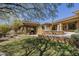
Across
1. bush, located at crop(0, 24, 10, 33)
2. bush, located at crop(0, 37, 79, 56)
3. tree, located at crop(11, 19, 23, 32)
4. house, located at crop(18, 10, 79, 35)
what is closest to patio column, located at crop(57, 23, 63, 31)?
house, located at crop(18, 10, 79, 35)

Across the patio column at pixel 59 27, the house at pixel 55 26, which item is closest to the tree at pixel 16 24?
the house at pixel 55 26

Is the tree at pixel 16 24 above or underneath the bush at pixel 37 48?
above

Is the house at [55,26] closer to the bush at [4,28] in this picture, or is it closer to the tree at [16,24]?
the tree at [16,24]

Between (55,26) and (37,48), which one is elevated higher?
(55,26)

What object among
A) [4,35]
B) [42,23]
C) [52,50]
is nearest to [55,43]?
[52,50]

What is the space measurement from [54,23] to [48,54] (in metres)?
0.32

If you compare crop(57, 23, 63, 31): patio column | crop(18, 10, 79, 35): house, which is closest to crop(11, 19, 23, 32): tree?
crop(18, 10, 79, 35): house

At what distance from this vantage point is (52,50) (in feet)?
6.75

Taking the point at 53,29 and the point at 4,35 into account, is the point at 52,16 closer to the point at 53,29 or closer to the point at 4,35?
the point at 53,29

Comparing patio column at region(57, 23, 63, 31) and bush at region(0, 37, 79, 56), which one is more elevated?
patio column at region(57, 23, 63, 31)

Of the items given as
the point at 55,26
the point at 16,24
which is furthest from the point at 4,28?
the point at 55,26

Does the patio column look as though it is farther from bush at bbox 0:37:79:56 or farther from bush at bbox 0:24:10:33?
bush at bbox 0:24:10:33

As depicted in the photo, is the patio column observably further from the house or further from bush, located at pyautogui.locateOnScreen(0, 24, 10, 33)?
bush, located at pyautogui.locateOnScreen(0, 24, 10, 33)

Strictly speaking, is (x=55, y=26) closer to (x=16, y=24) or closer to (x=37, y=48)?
(x=37, y=48)
